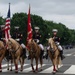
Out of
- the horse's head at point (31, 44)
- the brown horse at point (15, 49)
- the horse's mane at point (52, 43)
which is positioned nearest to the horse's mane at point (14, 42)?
the brown horse at point (15, 49)

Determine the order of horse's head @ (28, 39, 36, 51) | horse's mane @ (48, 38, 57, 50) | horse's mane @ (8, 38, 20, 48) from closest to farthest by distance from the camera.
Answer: horse's mane @ (48, 38, 57, 50) < horse's head @ (28, 39, 36, 51) < horse's mane @ (8, 38, 20, 48)

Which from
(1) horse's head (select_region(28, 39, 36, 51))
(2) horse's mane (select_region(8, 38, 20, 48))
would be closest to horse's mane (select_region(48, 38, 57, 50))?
(1) horse's head (select_region(28, 39, 36, 51))

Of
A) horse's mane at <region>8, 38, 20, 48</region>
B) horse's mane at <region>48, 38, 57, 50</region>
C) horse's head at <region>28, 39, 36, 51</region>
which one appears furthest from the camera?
horse's mane at <region>8, 38, 20, 48</region>

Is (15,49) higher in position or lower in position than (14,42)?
lower

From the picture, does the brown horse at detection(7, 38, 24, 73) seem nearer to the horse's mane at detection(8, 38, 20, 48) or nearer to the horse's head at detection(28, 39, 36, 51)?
the horse's mane at detection(8, 38, 20, 48)

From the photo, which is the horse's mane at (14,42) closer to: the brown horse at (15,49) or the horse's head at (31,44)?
the brown horse at (15,49)

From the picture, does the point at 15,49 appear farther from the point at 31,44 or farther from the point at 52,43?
the point at 52,43

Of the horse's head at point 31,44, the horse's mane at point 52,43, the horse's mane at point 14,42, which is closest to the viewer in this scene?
the horse's mane at point 52,43

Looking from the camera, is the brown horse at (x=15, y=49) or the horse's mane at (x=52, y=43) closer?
the horse's mane at (x=52, y=43)

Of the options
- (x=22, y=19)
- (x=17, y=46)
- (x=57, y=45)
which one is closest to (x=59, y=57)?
(x=57, y=45)

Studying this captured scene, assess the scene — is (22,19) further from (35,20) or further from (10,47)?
(10,47)

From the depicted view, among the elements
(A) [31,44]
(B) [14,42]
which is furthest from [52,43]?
(B) [14,42]

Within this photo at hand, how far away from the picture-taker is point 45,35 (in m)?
104

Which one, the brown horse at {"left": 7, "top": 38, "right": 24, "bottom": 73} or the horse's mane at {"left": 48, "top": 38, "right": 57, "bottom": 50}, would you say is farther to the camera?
the brown horse at {"left": 7, "top": 38, "right": 24, "bottom": 73}
